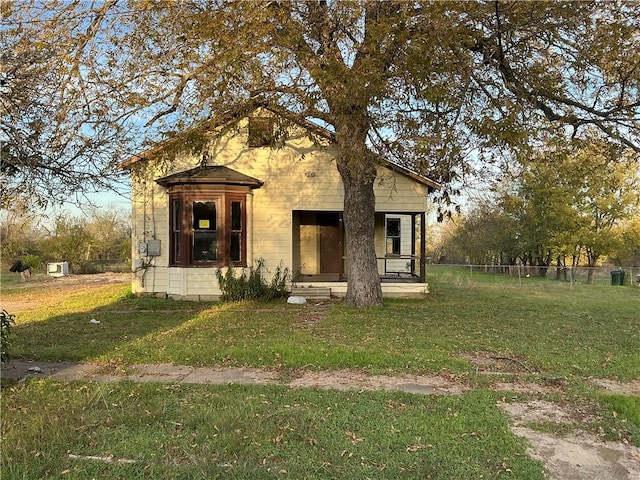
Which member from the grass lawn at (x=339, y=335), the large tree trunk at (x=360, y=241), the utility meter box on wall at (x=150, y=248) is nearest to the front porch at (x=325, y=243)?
the grass lawn at (x=339, y=335)

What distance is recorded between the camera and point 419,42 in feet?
23.6

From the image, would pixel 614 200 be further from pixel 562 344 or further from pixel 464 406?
pixel 464 406

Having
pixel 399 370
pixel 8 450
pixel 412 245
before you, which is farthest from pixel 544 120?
pixel 8 450

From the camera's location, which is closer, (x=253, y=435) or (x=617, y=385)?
(x=253, y=435)

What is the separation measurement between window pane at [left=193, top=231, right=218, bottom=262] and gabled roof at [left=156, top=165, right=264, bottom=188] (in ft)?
4.79

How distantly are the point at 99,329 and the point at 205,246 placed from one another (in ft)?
16.1

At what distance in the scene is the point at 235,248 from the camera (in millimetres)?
13836

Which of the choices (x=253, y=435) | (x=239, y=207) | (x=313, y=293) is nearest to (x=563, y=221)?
(x=313, y=293)

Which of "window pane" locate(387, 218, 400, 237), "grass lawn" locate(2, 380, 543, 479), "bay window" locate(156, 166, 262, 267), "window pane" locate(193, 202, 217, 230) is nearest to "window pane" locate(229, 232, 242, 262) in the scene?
"bay window" locate(156, 166, 262, 267)

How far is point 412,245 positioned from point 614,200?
17352 mm

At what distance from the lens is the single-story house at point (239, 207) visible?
528 inches

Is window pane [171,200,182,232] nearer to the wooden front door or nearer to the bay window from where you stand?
the bay window

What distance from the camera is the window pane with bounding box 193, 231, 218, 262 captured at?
13.4 meters

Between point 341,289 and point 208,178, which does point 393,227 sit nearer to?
point 341,289
